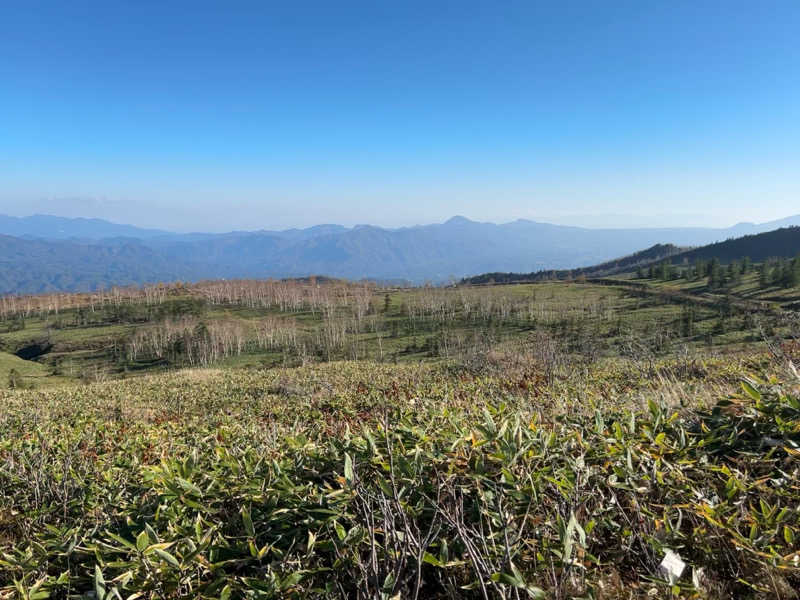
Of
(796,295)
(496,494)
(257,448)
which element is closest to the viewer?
(496,494)

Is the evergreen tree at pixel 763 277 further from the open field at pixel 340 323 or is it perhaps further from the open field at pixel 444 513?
the open field at pixel 444 513

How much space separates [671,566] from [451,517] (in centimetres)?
99

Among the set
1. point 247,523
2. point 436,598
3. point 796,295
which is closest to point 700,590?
point 436,598

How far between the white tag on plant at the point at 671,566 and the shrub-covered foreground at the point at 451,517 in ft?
0.11

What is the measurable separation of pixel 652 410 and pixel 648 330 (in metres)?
80.2

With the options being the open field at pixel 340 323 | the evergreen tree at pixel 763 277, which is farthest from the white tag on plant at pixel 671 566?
the evergreen tree at pixel 763 277

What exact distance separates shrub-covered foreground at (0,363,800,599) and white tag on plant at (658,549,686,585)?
0.11 ft

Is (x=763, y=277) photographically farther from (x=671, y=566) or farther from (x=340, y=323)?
(x=671, y=566)

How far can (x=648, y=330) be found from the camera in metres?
71.3

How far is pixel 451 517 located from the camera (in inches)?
70.3

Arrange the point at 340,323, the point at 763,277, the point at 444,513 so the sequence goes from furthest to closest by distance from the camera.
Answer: the point at 340,323 < the point at 763,277 < the point at 444,513

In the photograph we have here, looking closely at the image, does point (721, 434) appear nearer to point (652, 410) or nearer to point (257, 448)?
point (652, 410)

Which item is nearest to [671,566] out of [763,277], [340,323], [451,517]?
[451,517]

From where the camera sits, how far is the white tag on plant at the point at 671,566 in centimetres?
177
